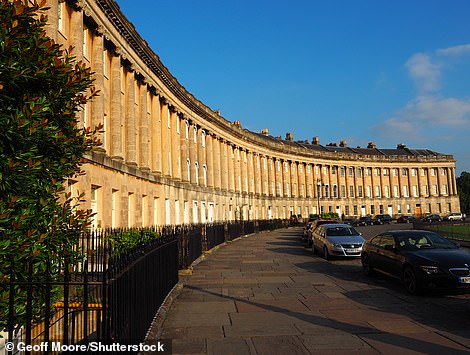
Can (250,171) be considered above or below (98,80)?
below

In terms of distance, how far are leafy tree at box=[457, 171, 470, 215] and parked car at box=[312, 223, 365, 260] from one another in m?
120

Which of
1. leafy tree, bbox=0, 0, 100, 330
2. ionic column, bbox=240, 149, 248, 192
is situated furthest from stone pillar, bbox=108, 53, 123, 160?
ionic column, bbox=240, 149, 248, 192

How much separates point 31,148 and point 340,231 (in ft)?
58.1

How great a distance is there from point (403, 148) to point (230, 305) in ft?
335

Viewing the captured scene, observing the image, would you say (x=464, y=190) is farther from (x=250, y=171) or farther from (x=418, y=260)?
(x=418, y=260)

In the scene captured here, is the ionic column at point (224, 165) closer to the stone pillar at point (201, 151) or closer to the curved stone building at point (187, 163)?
the curved stone building at point (187, 163)

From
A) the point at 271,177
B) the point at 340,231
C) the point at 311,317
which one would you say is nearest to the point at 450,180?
the point at 271,177

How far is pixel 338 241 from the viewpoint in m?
19.0

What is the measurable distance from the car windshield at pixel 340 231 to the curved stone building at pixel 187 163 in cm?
1192

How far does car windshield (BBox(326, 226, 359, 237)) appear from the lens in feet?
66.5

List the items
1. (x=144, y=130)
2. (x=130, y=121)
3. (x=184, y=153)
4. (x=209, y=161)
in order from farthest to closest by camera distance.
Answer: (x=209, y=161)
(x=184, y=153)
(x=144, y=130)
(x=130, y=121)

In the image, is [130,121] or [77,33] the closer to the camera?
[77,33]

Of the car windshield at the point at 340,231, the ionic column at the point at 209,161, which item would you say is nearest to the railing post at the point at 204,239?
the car windshield at the point at 340,231

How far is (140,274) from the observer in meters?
6.88
